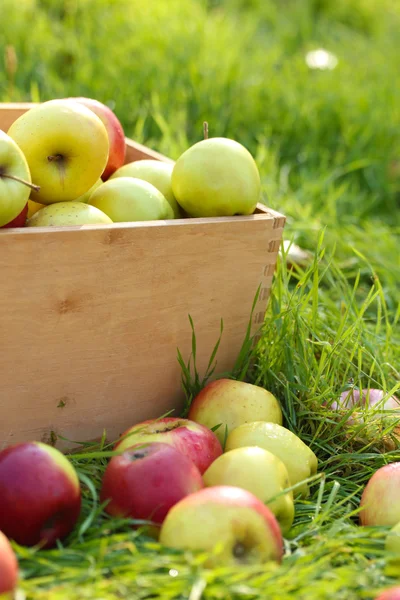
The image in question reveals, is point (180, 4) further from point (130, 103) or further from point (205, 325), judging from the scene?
point (205, 325)

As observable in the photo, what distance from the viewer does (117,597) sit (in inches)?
47.5

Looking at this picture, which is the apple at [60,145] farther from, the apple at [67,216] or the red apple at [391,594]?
the red apple at [391,594]

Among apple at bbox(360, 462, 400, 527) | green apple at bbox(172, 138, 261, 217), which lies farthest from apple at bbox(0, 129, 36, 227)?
apple at bbox(360, 462, 400, 527)

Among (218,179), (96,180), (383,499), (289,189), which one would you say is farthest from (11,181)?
(289,189)

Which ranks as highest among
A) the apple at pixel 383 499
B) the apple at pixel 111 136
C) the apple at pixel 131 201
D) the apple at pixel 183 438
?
the apple at pixel 111 136

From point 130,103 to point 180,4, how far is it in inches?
58.3

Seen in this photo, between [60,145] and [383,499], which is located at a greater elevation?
[60,145]

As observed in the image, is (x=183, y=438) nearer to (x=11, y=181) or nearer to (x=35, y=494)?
(x=35, y=494)

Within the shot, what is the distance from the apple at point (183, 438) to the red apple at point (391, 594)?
1.55 feet

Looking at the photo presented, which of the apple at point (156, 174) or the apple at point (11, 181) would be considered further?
the apple at point (156, 174)

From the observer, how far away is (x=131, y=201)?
1.85 metres

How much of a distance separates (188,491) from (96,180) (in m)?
0.79

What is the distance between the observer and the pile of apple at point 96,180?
1754 millimetres

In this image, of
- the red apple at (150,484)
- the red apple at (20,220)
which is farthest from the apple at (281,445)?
the red apple at (20,220)
